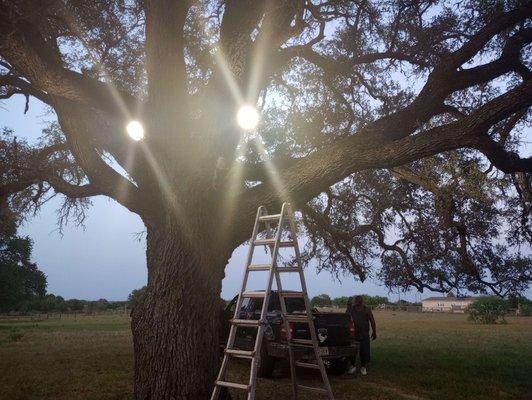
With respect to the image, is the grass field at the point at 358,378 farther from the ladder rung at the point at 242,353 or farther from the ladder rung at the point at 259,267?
the ladder rung at the point at 259,267

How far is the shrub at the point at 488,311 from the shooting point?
46.1 m

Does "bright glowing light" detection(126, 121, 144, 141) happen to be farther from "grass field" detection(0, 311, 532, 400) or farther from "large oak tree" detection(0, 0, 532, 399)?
"grass field" detection(0, 311, 532, 400)

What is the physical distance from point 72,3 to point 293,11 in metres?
4.50

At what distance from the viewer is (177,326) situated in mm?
6719

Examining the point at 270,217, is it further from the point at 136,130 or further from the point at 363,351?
the point at 363,351

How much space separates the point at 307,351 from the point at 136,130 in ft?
20.4

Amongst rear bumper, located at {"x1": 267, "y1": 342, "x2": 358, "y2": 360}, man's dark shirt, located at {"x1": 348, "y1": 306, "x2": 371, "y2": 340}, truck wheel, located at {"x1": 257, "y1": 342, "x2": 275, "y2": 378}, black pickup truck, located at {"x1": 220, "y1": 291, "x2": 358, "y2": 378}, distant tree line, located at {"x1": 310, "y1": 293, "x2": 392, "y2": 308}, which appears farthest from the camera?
distant tree line, located at {"x1": 310, "y1": 293, "x2": 392, "y2": 308}

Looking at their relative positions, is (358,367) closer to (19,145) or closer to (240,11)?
(240,11)

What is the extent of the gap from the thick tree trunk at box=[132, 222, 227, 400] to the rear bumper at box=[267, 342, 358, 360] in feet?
13.2

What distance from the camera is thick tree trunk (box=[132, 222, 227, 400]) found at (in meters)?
6.59

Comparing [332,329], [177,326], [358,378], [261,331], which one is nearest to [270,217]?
[261,331]

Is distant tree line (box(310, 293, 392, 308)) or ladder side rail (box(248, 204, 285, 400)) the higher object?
distant tree line (box(310, 293, 392, 308))

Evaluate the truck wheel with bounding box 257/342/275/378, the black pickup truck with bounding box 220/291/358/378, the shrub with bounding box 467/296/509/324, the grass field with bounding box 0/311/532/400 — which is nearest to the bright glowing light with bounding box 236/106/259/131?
the black pickup truck with bounding box 220/291/358/378

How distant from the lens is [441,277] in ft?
42.1
